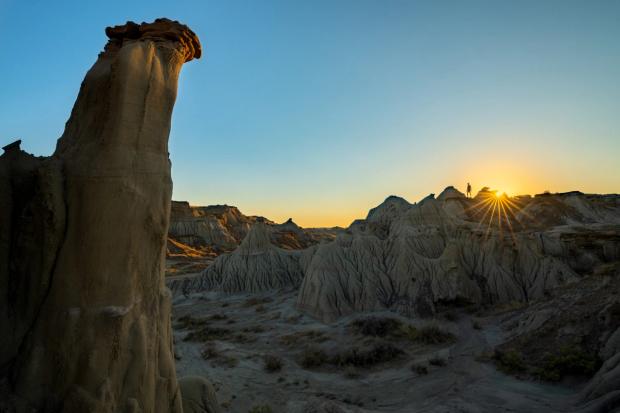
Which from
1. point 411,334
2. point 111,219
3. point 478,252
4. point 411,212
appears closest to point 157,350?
point 111,219

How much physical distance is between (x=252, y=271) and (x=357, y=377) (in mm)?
24585

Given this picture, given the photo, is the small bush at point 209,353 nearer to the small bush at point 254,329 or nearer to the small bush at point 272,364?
the small bush at point 272,364

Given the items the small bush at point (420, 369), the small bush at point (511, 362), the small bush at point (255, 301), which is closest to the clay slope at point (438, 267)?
the small bush at point (255, 301)

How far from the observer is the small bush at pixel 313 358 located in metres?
14.5

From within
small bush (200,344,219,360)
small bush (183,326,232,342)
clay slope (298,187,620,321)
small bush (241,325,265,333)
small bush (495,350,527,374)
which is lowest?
small bush (241,325,265,333)

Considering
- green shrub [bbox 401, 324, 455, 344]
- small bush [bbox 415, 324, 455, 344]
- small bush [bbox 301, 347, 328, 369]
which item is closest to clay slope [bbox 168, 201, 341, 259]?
green shrub [bbox 401, 324, 455, 344]

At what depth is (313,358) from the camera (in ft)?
48.1

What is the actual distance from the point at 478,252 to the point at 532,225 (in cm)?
2883

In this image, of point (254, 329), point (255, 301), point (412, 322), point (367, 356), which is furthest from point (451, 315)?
point (255, 301)

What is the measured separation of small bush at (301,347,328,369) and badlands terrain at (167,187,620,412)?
0.19 feet

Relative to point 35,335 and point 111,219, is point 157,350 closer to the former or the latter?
point 35,335

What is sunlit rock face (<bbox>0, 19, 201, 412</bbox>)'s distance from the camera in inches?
204

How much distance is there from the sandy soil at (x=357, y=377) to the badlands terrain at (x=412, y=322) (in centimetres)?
7

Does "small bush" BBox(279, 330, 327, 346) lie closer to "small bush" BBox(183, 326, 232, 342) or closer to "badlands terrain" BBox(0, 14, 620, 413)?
"badlands terrain" BBox(0, 14, 620, 413)
